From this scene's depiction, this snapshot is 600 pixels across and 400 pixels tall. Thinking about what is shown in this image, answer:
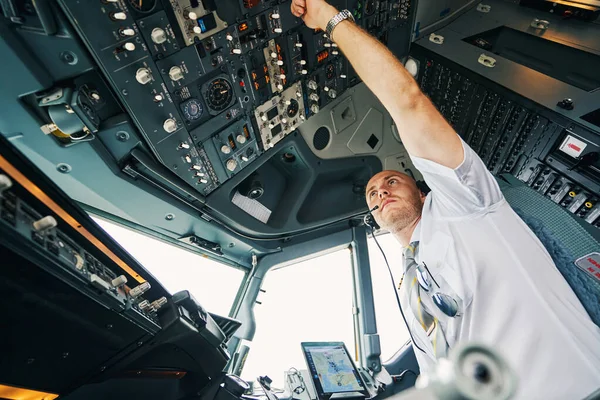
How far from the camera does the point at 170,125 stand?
167 centimetres

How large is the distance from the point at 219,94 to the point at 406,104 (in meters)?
1.18

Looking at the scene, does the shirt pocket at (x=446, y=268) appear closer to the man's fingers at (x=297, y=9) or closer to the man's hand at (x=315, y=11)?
the man's hand at (x=315, y=11)

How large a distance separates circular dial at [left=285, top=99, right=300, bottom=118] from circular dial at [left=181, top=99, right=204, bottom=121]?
71cm

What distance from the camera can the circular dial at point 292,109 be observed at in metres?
2.35

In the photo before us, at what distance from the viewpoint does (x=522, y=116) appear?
7.09ft

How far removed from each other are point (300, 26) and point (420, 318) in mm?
1830

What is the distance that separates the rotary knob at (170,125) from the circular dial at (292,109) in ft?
2.86

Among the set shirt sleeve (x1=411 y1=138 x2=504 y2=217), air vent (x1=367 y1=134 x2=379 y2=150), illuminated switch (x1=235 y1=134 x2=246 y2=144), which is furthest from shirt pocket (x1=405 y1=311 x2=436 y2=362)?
air vent (x1=367 y1=134 x2=379 y2=150)

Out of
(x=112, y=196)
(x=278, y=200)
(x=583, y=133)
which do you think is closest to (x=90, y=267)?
(x=112, y=196)

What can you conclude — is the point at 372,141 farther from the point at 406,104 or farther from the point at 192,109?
the point at 406,104

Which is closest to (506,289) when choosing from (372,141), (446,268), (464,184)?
(446,268)

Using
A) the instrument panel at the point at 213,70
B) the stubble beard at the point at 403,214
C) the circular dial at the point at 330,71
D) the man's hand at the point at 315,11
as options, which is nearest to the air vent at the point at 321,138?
the instrument panel at the point at 213,70

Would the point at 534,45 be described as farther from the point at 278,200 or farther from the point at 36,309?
the point at 36,309

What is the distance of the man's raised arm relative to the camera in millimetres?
1004
